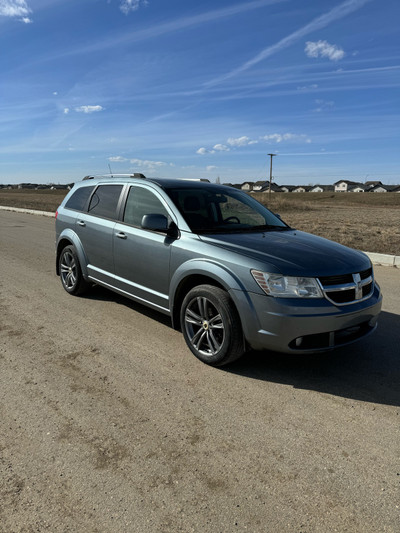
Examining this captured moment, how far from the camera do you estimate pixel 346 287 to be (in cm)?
355

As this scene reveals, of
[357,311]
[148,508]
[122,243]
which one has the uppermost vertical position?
[122,243]

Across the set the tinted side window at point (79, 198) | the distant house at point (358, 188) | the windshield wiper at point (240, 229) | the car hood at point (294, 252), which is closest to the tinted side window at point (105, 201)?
the tinted side window at point (79, 198)

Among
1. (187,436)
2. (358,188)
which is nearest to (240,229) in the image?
(187,436)

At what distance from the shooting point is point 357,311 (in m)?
3.56

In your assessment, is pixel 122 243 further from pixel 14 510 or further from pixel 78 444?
pixel 14 510

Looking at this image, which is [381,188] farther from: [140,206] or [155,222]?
[155,222]

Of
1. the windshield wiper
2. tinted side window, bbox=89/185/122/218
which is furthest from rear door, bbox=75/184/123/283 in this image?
the windshield wiper

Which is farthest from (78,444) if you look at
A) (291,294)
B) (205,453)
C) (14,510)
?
(291,294)

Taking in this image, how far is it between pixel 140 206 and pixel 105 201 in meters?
0.84

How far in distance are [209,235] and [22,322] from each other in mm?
2560

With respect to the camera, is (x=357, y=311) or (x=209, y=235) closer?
(x=357, y=311)

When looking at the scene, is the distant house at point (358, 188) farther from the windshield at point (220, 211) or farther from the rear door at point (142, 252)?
the rear door at point (142, 252)

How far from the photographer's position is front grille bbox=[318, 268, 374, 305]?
3.44 metres

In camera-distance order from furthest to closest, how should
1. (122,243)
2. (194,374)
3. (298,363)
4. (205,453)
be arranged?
(122,243), (298,363), (194,374), (205,453)
